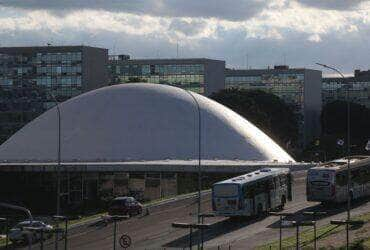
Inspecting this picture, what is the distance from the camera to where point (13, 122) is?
195 meters

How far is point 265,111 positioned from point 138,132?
247ft

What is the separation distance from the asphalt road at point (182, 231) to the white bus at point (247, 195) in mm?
943

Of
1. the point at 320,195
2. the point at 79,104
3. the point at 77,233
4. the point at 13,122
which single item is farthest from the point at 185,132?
the point at 13,122

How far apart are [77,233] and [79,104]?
56786mm

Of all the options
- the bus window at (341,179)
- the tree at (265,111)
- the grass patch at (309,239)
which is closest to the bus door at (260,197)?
the bus window at (341,179)

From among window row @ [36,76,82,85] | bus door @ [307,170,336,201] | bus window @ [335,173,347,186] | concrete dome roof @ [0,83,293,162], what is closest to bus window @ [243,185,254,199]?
bus door @ [307,170,336,201]

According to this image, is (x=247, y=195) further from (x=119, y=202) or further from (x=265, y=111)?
(x=265, y=111)

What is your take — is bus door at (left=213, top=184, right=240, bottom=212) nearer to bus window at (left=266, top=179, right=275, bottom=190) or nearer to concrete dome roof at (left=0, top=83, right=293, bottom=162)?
bus window at (left=266, top=179, right=275, bottom=190)

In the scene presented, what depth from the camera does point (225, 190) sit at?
62.6 meters

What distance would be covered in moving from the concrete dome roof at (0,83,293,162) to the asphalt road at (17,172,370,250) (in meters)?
31.0

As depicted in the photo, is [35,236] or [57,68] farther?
[57,68]

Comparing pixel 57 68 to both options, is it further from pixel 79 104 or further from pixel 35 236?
pixel 35 236

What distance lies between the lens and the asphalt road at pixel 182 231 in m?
54.7

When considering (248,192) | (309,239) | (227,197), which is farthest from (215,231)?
(309,239)
